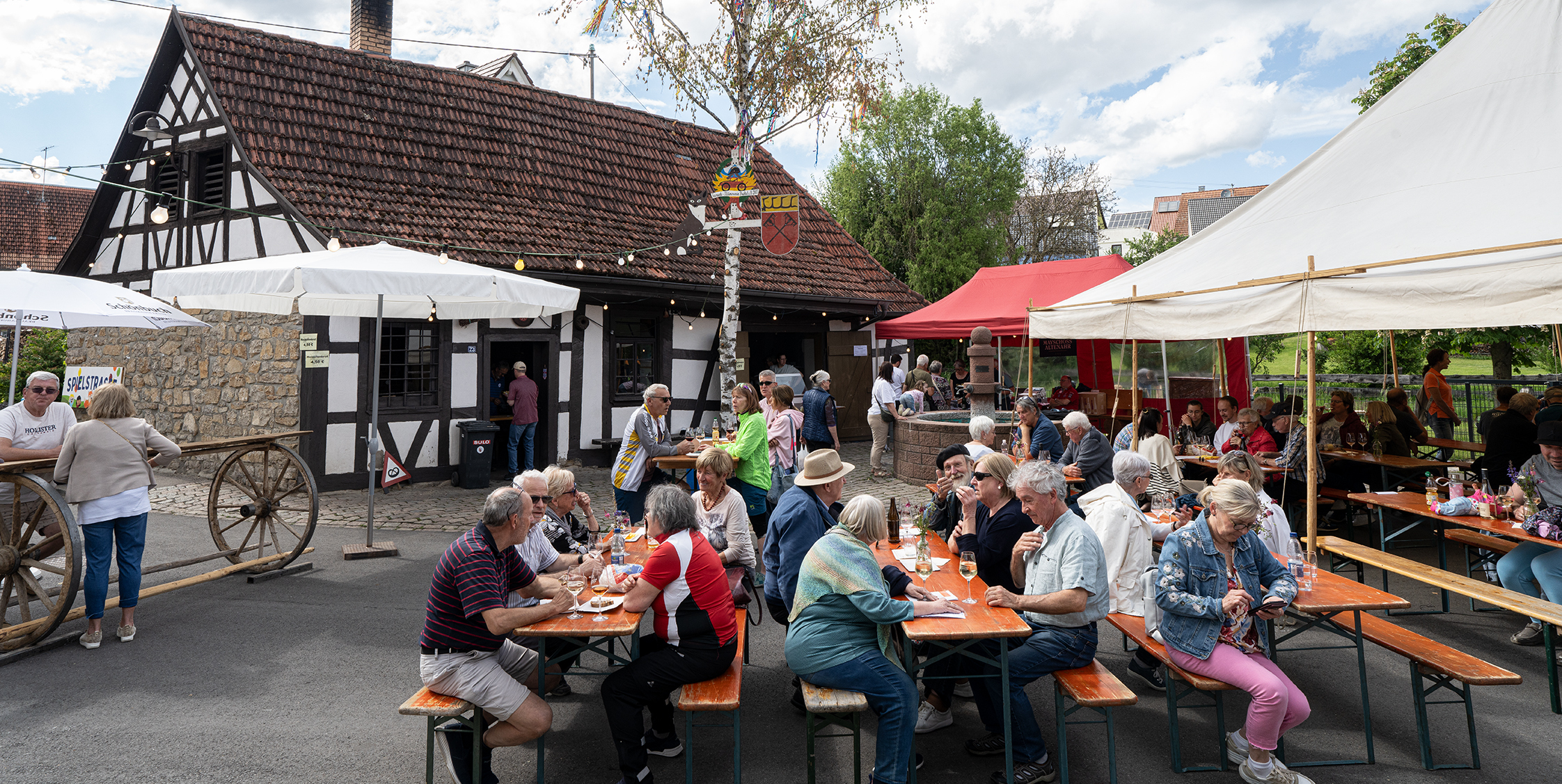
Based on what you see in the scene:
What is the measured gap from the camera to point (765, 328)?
15891 mm

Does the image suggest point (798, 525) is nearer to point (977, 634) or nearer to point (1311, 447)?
point (977, 634)

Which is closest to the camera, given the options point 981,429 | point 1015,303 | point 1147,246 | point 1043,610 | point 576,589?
point 1043,610

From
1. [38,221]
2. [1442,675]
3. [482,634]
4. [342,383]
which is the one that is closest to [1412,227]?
[1442,675]

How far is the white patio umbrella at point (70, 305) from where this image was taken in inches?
260

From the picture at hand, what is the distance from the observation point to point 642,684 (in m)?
3.65

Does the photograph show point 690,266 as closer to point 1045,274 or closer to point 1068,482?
point 1045,274

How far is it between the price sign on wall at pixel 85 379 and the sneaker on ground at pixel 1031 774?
13.4 meters

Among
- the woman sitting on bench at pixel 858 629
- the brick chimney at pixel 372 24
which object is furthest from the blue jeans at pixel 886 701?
the brick chimney at pixel 372 24

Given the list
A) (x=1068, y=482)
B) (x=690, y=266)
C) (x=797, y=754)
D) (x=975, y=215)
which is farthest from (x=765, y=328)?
(x=975, y=215)

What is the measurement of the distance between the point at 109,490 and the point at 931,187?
1014 inches

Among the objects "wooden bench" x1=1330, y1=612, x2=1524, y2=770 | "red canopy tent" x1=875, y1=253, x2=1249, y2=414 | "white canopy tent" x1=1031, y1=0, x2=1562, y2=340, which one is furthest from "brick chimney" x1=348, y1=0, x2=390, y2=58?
"wooden bench" x1=1330, y1=612, x2=1524, y2=770

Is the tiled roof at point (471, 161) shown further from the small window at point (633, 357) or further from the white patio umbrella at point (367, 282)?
the white patio umbrella at point (367, 282)

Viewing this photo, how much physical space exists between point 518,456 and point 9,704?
8.03 m

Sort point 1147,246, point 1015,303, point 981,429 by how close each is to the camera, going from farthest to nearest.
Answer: point 1147,246, point 1015,303, point 981,429
